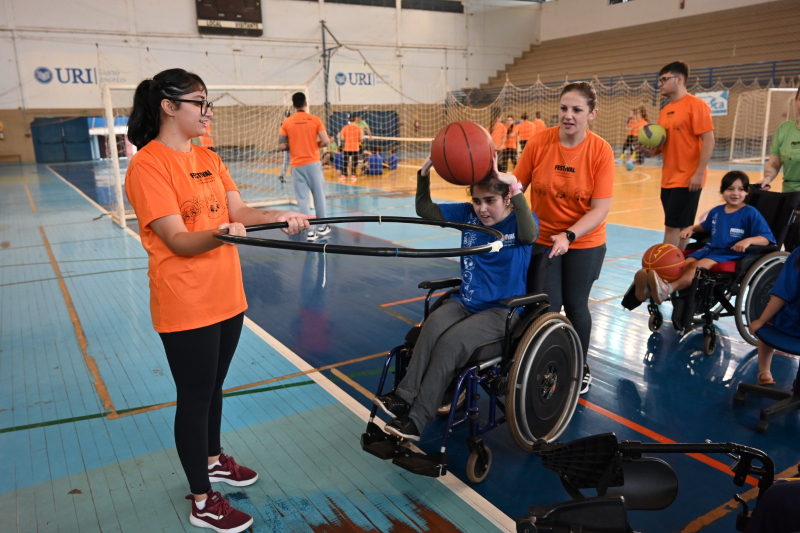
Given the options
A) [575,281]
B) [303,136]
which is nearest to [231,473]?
[575,281]

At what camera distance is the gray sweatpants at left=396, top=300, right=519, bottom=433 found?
2.23 metres

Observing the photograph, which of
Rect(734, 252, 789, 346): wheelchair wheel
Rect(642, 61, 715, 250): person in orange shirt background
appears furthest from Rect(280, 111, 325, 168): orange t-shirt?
Rect(734, 252, 789, 346): wheelchair wheel

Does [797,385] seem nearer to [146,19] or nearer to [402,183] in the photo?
[402,183]

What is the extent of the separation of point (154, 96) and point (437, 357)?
1364 mm

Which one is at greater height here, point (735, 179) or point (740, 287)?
point (735, 179)

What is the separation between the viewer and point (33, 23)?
17.1 meters

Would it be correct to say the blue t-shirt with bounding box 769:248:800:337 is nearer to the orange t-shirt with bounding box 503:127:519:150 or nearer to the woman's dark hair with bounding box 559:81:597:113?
the woman's dark hair with bounding box 559:81:597:113

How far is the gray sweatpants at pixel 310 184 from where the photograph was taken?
277 inches

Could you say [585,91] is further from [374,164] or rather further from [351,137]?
[374,164]

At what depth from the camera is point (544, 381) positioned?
2467 mm

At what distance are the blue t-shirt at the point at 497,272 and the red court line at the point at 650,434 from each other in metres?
0.85

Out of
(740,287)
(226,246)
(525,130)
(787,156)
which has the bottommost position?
(740,287)

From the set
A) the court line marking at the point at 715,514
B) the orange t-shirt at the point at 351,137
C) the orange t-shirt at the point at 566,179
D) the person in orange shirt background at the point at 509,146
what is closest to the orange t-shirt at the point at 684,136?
the orange t-shirt at the point at 566,179

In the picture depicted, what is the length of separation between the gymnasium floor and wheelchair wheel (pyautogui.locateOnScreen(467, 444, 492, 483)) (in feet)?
0.12
